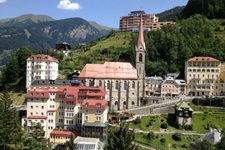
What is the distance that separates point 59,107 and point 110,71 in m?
20.5

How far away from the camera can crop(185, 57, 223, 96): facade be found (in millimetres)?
93000

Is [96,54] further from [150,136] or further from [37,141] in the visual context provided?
[37,141]

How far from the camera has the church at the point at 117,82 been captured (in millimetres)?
87812

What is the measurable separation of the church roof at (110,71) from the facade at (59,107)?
482 inches

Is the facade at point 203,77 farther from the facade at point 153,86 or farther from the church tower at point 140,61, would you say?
the church tower at point 140,61

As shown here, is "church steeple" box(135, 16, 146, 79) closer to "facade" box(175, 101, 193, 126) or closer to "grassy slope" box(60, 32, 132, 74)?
"facade" box(175, 101, 193, 126)

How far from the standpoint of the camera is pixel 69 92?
74562 mm

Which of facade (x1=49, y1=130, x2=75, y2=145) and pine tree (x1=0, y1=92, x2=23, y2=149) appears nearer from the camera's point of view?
pine tree (x1=0, y1=92, x2=23, y2=149)

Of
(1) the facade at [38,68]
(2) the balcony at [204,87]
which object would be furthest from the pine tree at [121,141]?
(1) the facade at [38,68]

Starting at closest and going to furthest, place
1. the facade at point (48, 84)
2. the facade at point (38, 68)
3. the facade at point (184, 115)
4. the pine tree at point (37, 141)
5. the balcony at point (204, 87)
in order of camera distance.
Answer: the pine tree at point (37, 141) < the facade at point (184, 115) < the facade at point (48, 84) < the balcony at point (204, 87) < the facade at point (38, 68)

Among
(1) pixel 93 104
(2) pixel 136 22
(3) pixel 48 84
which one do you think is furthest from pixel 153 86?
(2) pixel 136 22

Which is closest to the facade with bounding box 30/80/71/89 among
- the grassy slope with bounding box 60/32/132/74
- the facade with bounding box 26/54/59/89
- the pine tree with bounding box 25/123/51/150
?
the facade with bounding box 26/54/59/89

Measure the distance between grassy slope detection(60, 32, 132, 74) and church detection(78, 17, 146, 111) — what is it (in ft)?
63.1

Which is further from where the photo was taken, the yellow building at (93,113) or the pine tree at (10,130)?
the yellow building at (93,113)
